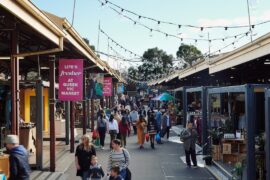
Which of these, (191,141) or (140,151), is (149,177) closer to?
(191,141)

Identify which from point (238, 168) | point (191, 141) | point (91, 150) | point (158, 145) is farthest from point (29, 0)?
point (158, 145)

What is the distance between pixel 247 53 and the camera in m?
12.9

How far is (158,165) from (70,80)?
12.7 ft

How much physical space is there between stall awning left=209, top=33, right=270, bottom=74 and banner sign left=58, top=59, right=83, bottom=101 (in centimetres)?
461

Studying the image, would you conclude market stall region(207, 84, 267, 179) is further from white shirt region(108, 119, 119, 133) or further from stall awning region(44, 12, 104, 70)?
stall awning region(44, 12, 104, 70)

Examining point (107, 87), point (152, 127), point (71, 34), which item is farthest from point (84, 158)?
point (107, 87)

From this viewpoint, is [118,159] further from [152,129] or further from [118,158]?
[152,129]

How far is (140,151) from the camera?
19.8 m

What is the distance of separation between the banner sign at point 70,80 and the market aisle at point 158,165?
223 centimetres

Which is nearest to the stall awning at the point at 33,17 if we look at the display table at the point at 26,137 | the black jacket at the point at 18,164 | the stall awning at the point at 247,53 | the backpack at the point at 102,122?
the black jacket at the point at 18,164

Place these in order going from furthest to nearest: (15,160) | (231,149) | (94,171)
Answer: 1. (231,149)
2. (94,171)
3. (15,160)

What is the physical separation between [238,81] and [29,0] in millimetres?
19050

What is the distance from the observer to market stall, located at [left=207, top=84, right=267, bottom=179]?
1050cm

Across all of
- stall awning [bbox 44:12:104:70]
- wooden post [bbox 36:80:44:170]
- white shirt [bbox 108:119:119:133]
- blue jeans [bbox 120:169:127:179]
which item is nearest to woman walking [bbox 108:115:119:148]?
white shirt [bbox 108:119:119:133]
